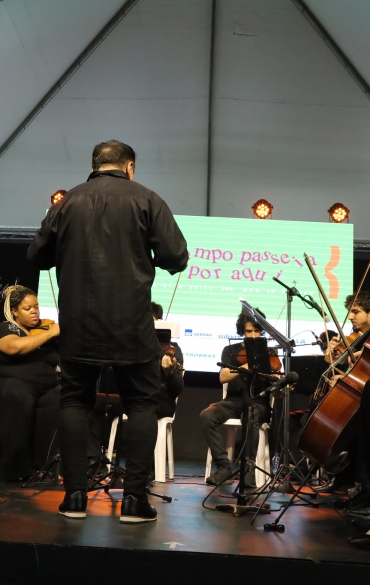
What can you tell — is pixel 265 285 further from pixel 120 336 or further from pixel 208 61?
pixel 120 336

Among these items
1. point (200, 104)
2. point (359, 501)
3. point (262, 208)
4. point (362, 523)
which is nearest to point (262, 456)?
point (359, 501)

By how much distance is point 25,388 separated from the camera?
384cm

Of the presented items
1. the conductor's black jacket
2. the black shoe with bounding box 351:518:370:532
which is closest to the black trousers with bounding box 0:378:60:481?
the conductor's black jacket

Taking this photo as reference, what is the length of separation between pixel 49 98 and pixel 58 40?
67cm

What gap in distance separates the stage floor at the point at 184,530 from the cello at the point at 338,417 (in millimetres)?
289

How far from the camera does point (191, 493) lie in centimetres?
358

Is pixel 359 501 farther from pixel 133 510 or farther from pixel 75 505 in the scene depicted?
pixel 75 505

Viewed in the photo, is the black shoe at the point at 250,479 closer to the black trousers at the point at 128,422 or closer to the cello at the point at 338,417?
the cello at the point at 338,417

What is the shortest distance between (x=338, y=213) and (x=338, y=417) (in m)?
3.90

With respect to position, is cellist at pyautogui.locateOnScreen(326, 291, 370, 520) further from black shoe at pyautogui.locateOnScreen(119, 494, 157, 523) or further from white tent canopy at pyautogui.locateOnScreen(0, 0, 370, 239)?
white tent canopy at pyautogui.locateOnScreen(0, 0, 370, 239)

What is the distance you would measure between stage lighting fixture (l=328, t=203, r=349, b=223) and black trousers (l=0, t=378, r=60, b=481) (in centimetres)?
345

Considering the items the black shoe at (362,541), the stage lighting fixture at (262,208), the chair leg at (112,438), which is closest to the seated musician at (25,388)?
the chair leg at (112,438)

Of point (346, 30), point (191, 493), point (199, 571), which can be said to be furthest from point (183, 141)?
point (199, 571)

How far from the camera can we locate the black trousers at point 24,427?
374cm
